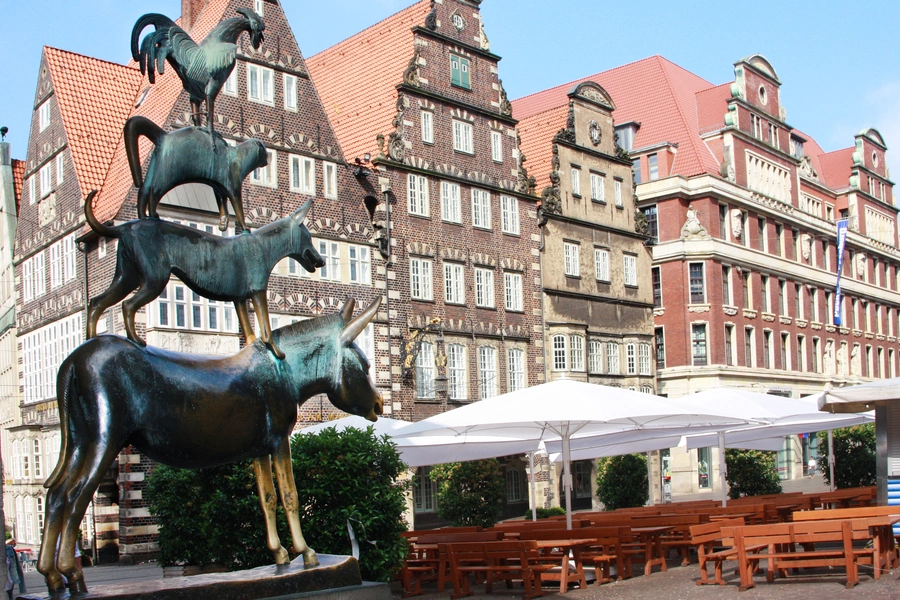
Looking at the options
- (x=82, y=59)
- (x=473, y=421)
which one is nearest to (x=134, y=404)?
(x=473, y=421)

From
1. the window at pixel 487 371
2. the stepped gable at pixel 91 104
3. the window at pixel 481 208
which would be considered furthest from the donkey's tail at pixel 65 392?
the window at pixel 481 208

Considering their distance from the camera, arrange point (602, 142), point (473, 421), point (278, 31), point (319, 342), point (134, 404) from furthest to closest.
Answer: point (602, 142), point (278, 31), point (473, 421), point (319, 342), point (134, 404)

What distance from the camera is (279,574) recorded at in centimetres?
895

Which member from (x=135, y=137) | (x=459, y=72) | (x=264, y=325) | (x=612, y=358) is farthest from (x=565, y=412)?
(x=612, y=358)

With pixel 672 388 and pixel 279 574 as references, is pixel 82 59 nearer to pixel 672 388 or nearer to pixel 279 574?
pixel 279 574

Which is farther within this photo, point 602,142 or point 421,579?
point 602,142

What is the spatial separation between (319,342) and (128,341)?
67.9 inches

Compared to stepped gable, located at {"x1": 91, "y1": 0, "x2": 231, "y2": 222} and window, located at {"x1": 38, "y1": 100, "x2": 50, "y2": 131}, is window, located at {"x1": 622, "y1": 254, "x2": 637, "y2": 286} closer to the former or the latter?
stepped gable, located at {"x1": 91, "y1": 0, "x2": 231, "y2": 222}

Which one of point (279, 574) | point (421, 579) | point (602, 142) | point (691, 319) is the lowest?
point (421, 579)

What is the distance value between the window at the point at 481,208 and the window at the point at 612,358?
7114mm

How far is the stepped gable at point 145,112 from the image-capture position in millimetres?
25375

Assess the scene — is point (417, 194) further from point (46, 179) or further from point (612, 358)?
point (612, 358)

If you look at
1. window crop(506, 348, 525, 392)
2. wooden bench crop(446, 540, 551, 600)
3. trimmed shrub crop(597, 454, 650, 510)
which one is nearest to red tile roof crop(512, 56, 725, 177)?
window crop(506, 348, 525, 392)

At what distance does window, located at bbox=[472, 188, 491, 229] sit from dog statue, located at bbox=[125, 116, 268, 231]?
2328 centimetres
